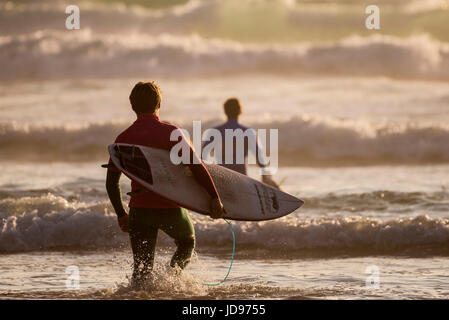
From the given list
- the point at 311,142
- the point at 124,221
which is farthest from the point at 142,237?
the point at 311,142

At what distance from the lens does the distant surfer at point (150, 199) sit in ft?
17.1

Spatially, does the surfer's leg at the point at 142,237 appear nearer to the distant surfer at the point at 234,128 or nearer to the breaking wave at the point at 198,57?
the distant surfer at the point at 234,128

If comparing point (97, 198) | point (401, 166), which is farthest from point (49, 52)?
point (97, 198)

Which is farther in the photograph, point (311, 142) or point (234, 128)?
point (311, 142)

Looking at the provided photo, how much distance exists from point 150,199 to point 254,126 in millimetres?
18133

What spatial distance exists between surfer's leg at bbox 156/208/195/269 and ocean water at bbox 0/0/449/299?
24 centimetres

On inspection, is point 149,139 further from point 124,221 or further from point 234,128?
point 234,128

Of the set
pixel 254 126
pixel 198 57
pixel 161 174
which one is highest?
pixel 198 57

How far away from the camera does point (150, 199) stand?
5281mm

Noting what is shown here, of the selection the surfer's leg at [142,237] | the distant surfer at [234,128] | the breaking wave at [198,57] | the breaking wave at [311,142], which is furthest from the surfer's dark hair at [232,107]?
the breaking wave at [198,57]

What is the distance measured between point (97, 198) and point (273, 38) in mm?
31109

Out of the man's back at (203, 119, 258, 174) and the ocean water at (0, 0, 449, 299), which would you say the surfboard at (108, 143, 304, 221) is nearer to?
the ocean water at (0, 0, 449, 299)

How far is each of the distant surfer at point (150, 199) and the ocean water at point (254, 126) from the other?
13.6 inches

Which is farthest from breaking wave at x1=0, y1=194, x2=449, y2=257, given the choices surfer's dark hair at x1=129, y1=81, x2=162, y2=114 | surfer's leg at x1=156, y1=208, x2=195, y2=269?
surfer's dark hair at x1=129, y1=81, x2=162, y2=114
